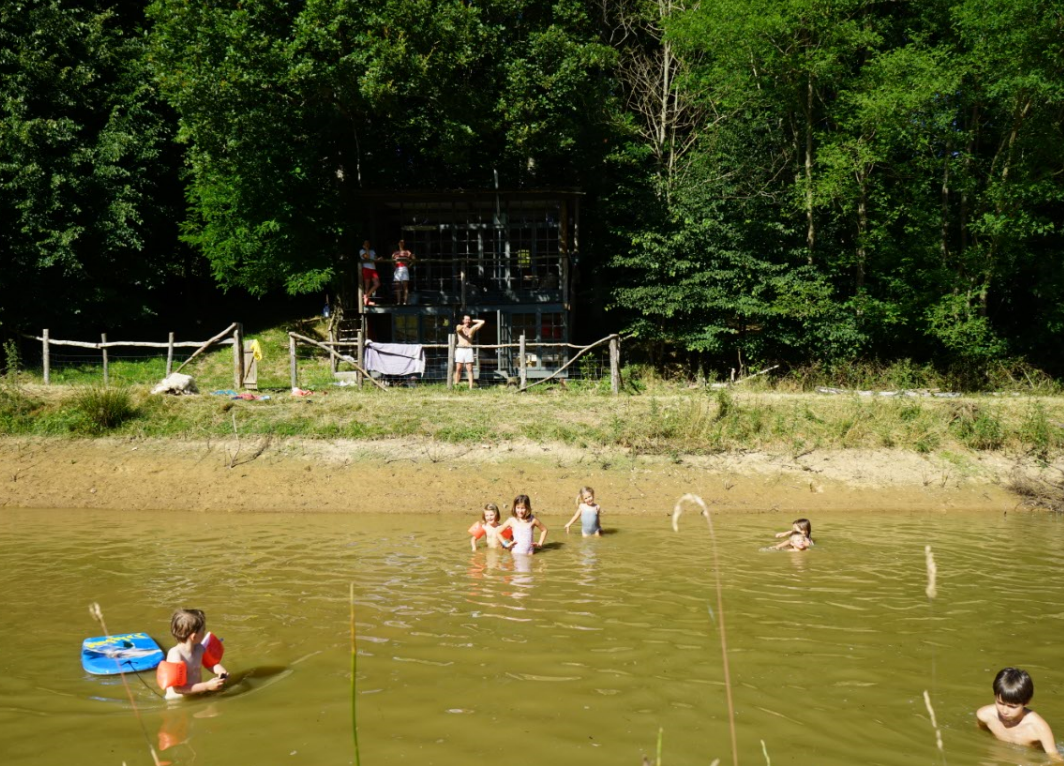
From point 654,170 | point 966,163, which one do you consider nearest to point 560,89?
point 654,170

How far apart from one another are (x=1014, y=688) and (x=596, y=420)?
13034 millimetres

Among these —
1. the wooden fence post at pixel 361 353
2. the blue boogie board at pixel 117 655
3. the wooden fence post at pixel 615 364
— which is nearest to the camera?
the blue boogie board at pixel 117 655

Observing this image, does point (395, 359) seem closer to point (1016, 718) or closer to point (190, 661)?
point (190, 661)

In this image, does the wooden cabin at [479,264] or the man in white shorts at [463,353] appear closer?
the man in white shorts at [463,353]

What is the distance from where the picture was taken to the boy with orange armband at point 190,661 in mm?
7188

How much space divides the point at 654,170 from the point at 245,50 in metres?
14.8

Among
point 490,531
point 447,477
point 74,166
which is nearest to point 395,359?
point 447,477

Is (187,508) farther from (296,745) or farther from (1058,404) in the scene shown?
(1058,404)

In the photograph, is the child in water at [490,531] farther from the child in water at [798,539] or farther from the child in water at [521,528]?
the child in water at [798,539]

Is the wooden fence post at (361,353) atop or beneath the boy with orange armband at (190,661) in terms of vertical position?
atop

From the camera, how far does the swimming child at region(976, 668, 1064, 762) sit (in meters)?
6.35

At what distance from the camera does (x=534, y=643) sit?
28.2ft

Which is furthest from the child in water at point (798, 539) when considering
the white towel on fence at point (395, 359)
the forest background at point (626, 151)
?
the forest background at point (626, 151)

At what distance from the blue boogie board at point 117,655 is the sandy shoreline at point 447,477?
8.72 metres
